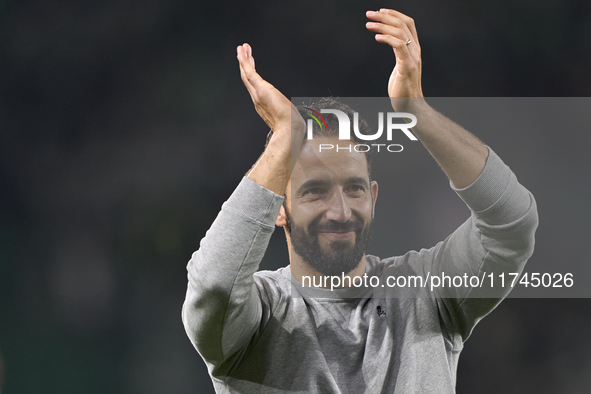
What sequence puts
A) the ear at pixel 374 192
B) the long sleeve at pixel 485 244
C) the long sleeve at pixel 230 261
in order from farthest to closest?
Result: the ear at pixel 374 192 → the long sleeve at pixel 485 244 → the long sleeve at pixel 230 261

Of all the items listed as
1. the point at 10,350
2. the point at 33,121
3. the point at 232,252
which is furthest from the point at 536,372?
the point at 33,121

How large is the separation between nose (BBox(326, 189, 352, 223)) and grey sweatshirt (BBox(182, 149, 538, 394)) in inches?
5.8

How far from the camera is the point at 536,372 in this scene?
2.12 meters

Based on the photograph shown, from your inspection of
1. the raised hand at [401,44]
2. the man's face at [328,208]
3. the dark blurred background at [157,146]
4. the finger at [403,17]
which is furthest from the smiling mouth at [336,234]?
the dark blurred background at [157,146]

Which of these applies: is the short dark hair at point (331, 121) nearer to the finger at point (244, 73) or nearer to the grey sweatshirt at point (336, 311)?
the finger at point (244, 73)

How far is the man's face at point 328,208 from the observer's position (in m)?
1.04

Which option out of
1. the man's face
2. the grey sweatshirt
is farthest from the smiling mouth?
the grey sweatshirt

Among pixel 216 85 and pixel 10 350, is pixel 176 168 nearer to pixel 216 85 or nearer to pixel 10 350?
pixel 216 85

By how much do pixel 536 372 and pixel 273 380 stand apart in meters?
1.48

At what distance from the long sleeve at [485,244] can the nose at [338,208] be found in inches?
7.8

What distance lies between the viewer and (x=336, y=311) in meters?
1.08

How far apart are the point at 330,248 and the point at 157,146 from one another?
4.46 ft

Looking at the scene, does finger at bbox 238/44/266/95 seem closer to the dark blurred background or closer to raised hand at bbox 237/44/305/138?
raised hand at bbox 237/44/305/138

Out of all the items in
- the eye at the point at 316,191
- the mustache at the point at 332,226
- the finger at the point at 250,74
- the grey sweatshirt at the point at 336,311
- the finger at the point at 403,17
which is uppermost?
the finger at the point at 403,17
